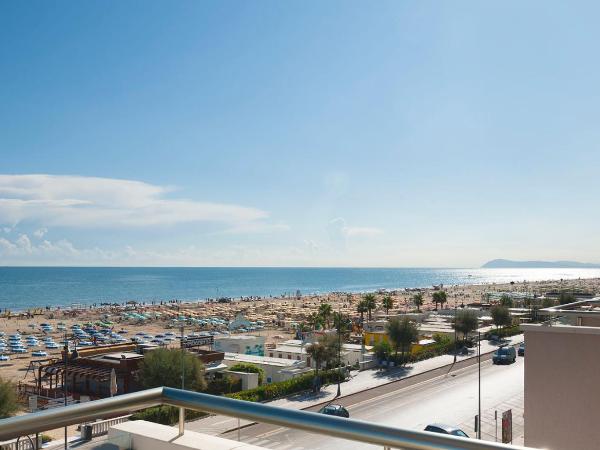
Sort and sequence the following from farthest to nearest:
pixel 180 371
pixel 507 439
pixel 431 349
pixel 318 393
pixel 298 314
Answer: pixel 298 314 < pixel 431 349 < pixel 318 393 < pixel 180 371 < pixel 507 439

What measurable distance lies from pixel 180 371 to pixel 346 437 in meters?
23.0

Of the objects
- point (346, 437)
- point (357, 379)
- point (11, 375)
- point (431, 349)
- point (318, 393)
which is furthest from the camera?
point (431, 349)

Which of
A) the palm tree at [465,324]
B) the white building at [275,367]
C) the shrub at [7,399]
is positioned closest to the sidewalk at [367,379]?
the palm tree at [465,324]

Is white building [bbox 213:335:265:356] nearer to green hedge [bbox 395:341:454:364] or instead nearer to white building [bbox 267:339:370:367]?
white building [bbox 267:339:370:367]

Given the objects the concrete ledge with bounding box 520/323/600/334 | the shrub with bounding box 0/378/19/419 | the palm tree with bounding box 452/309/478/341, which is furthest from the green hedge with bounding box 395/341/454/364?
the concrete ledge with bounding box 520/323/600/334

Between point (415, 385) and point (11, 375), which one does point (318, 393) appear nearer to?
point (415, 385)

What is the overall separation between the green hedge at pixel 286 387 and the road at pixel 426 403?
2850 millimetres

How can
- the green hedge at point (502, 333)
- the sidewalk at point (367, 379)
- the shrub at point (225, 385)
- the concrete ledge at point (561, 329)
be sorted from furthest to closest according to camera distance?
the green hedge at point (502, 333) < the shrub at point (225, 385) < the sidewalk at point (367, 379) < the concrete ledge at point (561, 329)

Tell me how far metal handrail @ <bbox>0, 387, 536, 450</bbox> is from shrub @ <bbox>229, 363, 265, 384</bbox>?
26.6 m

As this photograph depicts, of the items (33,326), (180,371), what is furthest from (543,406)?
(33,326)

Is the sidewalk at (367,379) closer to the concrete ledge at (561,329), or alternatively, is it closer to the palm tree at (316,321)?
A: the concrete ledge at (561,329)

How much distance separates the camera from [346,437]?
183 cm

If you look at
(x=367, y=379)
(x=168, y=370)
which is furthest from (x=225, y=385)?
(x=367, y=379)

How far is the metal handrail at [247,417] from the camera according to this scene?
66.3 inches
